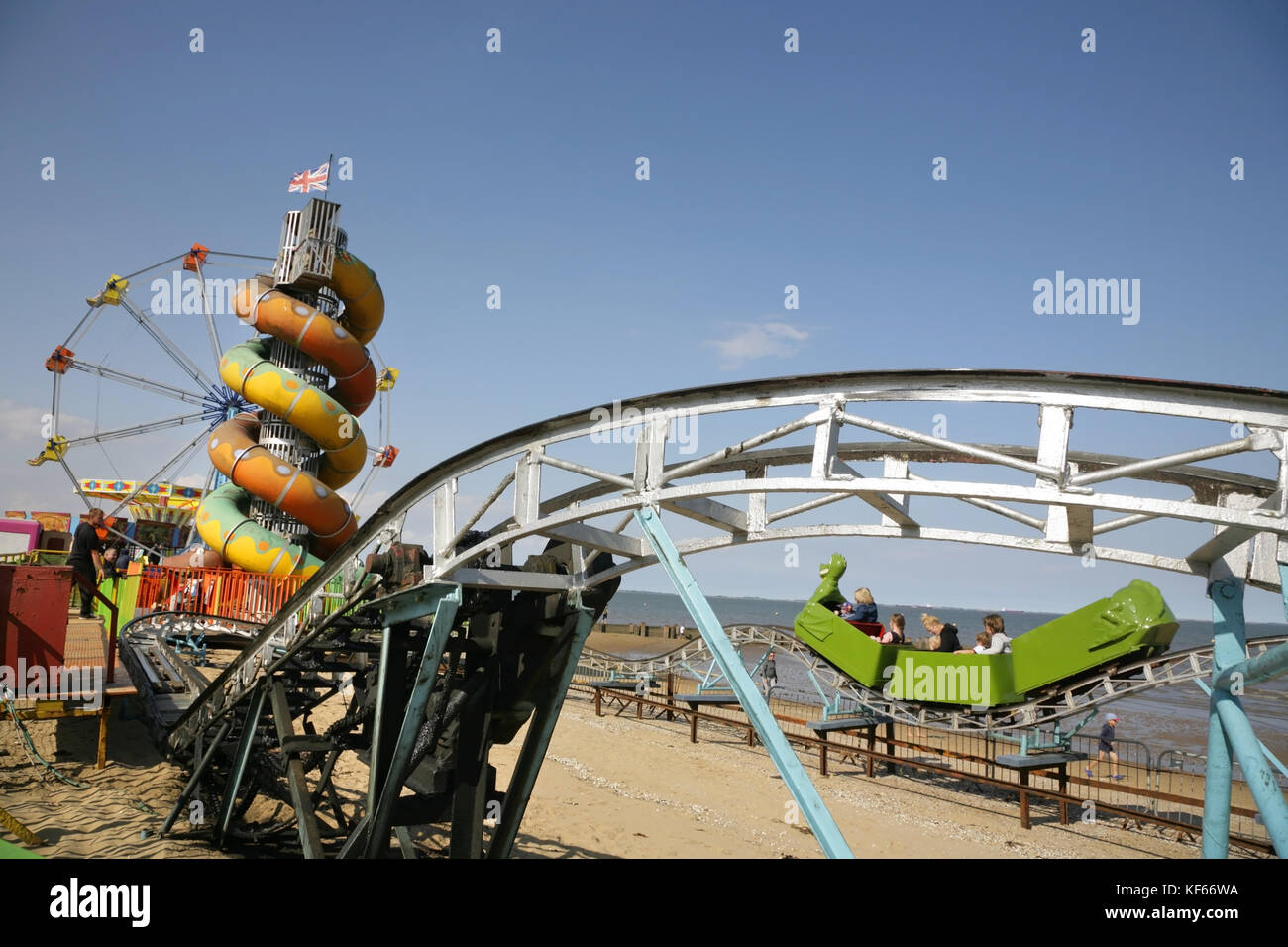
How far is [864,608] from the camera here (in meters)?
16.7

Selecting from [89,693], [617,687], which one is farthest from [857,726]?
[89,693]

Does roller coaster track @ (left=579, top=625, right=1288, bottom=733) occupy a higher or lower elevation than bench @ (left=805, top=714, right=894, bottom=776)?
higher

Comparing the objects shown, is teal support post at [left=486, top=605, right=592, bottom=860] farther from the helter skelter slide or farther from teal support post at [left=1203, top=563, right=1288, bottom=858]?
the helter skelter slide

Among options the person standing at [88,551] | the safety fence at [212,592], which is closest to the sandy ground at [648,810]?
the person standing at [88,551]

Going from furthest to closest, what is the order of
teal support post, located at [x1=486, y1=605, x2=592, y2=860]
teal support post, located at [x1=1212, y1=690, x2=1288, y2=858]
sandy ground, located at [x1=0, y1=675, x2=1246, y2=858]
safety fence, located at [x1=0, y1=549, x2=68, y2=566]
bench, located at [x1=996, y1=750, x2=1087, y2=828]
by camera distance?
safety fence, located at [x1=0, y1=549, x2=68, y2=566] < bench, located at [x1=996, y1=750, x2=1087, y2=828] < sandy ground, located at [x1=0, y1=675, x2=1246, y2=858] < teal support post, located at [x1=486, y1=605, x2=592, y2=860] < teal support post, located at [x1=1212, y1=690, x2=1288, y2=858]

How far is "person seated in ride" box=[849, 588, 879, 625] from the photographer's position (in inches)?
650

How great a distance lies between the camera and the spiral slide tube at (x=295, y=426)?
73.7 ft

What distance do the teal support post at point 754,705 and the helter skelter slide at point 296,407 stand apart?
19.9 meters

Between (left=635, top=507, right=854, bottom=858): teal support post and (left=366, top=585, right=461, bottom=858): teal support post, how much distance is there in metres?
1.77

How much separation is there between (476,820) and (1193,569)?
18.4ft

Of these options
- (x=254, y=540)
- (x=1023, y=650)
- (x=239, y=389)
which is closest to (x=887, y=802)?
(x=1023, y=650)

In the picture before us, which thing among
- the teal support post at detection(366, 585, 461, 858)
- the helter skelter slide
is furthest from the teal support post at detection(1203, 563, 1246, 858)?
the helter skelter slide
